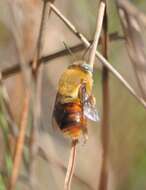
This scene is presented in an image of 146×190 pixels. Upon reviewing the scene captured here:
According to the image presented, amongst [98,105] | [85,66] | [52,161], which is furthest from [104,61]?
[98,105]

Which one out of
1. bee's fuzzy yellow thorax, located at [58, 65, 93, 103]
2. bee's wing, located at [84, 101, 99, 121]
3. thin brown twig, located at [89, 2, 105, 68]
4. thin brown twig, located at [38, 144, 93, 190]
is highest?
thin brown twig, located at [89, 2, 105, 68]

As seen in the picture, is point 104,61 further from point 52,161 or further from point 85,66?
point 52,161

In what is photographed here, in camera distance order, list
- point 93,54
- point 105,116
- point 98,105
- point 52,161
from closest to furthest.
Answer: point 93,54, point 105,116, point 52,161, point 98,105

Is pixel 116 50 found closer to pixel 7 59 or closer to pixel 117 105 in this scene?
pixel 117 105

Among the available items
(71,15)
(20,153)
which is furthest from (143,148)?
(20,153)

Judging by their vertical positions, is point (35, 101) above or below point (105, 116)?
above

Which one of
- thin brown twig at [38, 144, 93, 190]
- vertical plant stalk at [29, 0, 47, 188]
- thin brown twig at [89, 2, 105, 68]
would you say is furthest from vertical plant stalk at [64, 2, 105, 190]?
thin brown twig at [38, 144, 93, 190]

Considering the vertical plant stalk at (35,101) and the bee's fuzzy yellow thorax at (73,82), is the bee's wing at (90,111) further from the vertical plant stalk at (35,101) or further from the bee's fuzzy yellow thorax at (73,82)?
the vertical plant stalk at (35,101)

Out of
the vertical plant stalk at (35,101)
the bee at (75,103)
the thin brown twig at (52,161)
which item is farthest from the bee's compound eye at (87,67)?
the thin brown twig at (52,161)

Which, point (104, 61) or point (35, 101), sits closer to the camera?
point (104, 61)

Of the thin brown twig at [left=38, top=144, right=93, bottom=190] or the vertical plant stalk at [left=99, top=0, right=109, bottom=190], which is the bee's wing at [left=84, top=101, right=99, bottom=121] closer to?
the vertical plant stalk at [left=99, top=0, right=109, bottom=190]
